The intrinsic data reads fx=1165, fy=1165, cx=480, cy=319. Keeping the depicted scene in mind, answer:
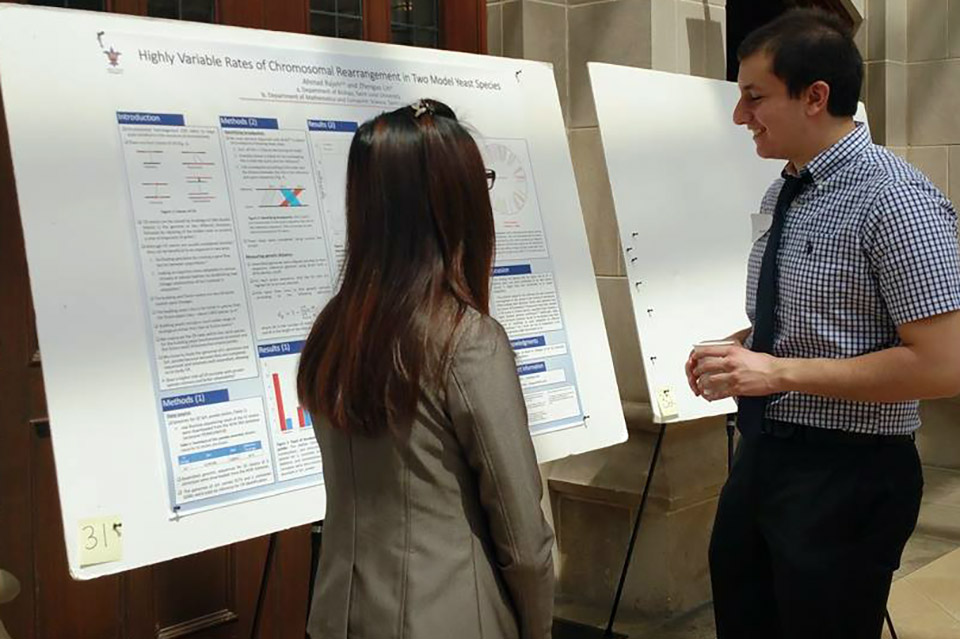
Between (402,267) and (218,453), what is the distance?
0.73 m

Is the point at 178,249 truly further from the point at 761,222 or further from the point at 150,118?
the point at 761,222

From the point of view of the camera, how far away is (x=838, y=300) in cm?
208

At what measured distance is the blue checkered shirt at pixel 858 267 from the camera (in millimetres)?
1972

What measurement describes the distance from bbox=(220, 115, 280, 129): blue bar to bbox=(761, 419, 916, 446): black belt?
1137mm

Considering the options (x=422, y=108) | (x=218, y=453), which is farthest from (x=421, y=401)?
(x=218, y=453)

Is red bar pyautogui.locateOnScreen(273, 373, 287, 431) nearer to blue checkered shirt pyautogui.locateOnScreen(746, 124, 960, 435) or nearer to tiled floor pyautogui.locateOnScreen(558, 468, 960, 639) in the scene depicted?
blue checkered shirt pyautogui.locateOnScreen(746, 124, 960, 435)

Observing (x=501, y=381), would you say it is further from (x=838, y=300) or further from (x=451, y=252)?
(x=838, y=300)

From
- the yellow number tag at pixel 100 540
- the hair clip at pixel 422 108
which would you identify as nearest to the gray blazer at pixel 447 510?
the hair clip at pixel 422 108

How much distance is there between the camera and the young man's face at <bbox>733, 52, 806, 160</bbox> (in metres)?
2.17

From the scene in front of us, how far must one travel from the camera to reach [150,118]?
2.15 meters

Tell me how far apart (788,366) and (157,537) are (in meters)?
1.14

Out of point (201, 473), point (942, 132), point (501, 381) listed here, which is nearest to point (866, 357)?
point (501, 381)

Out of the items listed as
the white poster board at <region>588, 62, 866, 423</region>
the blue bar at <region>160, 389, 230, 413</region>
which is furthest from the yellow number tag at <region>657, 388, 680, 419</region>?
the blue bar at <region>160, 389, 230, 413</region>

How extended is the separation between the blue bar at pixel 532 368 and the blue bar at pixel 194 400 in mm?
784
